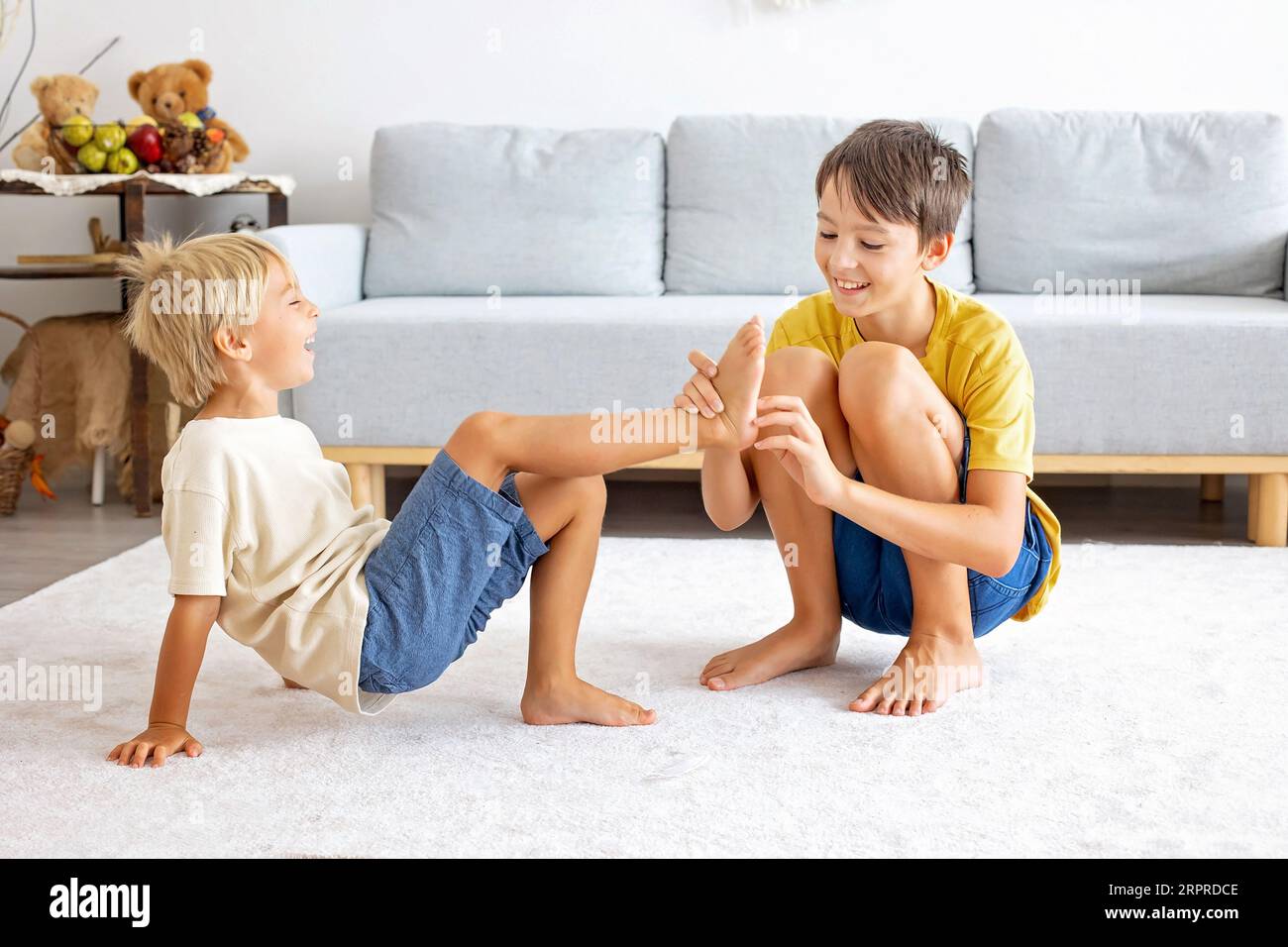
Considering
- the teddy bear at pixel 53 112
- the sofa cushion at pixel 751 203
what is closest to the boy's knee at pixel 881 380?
the sofa cushion at pixel 751 203

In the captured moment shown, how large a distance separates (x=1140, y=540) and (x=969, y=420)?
3.85 ft

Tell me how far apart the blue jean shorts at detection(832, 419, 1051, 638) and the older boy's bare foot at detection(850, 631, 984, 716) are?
42 millimetres

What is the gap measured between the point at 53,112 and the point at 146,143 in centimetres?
31

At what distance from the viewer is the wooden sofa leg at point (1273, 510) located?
95.7 inches

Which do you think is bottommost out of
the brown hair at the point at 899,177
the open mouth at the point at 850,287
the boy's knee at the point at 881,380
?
the boy's knee at the point at 881,380

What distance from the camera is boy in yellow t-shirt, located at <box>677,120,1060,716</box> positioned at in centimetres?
144

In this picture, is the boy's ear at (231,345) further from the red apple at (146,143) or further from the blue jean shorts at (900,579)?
the red apple at (146,143)

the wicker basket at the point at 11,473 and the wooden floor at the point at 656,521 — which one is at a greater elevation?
the wicker basket at the point at 11,473

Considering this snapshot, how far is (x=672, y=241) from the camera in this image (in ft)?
9.81

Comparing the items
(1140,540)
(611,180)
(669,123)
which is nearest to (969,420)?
(1140,540)

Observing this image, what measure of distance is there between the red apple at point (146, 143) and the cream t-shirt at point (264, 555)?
169 centimetres

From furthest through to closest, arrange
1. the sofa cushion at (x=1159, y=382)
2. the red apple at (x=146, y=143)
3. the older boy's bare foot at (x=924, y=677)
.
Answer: the red apple at (x=146, y=143)
the sofa cushion at (x=1159, y=382)
the older boy's bare foot at (x=924, y=677)

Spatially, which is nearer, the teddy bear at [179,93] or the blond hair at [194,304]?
the blond hair at [194,304]

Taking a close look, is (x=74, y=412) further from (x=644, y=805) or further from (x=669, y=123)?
(x=644, y=805)
